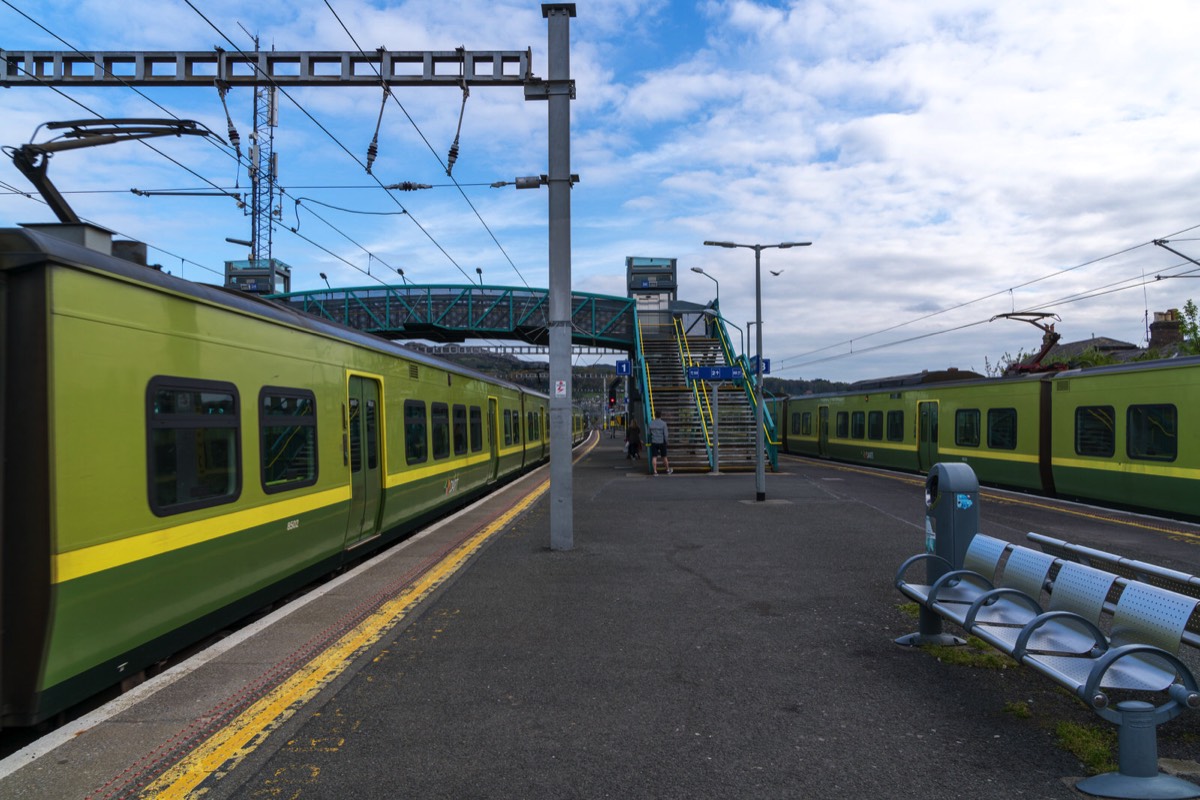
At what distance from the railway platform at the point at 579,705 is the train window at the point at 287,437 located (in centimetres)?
106

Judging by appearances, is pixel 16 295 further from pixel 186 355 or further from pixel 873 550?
pixel 873 550

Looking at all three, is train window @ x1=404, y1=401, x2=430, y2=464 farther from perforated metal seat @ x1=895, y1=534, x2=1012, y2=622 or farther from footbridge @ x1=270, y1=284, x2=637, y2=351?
footbridge @ x1=270, y1=284, x2=637, y2=351

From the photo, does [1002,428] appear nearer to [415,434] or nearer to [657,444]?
[657,444]

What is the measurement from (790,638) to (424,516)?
668cm

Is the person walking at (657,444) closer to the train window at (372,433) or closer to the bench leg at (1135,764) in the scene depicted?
the train window at (372,433)

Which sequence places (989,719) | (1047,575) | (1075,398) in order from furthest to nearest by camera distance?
1. (1075,398)
2. (1047,575)
3. (989,719)

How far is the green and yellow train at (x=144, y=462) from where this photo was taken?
3.72 meters

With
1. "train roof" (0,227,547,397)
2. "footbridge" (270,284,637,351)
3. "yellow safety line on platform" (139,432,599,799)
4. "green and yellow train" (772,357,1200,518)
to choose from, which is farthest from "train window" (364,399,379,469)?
"footbridge" (270,284,637,351)

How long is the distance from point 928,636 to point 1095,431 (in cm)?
1089

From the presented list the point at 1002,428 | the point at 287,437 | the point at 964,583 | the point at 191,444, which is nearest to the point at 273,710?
the point at 191,444

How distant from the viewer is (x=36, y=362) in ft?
12.2

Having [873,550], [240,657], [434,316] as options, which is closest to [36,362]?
[240,657]

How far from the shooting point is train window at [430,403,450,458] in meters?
11.5

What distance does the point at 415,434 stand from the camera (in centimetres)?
1037
